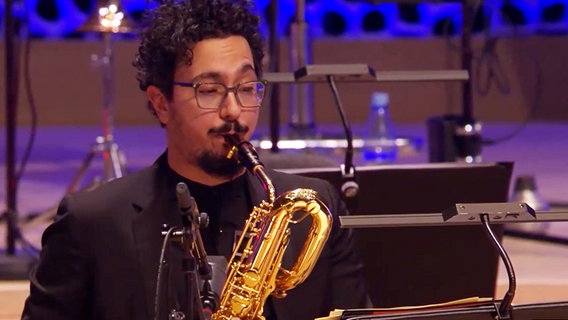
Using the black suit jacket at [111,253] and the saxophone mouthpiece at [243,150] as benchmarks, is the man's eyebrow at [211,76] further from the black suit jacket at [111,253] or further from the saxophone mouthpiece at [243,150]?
the black suit jacket at [111,253]

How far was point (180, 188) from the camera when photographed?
1.88 meters

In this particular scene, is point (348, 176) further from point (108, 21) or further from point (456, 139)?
point (108, 21)

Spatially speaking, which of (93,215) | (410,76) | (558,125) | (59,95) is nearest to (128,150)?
(59,95)

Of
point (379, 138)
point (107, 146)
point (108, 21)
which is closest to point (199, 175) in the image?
point (108, 21)

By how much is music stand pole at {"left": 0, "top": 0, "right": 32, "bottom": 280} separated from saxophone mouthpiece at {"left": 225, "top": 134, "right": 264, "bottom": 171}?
94.8 inches

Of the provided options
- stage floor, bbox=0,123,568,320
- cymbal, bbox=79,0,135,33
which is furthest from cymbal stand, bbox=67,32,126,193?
stage floor, bbox=0,123,568,320

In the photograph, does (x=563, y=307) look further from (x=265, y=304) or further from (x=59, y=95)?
(x=59, y=95)

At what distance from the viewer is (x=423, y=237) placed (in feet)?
11.7

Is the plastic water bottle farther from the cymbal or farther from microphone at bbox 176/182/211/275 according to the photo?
microphone at bbox 176/182/211/275

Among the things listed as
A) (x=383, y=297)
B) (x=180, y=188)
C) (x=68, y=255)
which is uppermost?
(x=180, y=188)

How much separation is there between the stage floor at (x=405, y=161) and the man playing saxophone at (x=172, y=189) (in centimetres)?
198

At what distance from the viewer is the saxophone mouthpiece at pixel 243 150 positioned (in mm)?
2553

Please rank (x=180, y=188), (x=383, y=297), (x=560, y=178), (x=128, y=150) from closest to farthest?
(x=180, y=188)
(x=383, y=297)
(x=560, y=178)
(x=128, y=150)

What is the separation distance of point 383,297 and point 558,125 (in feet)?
18.2
